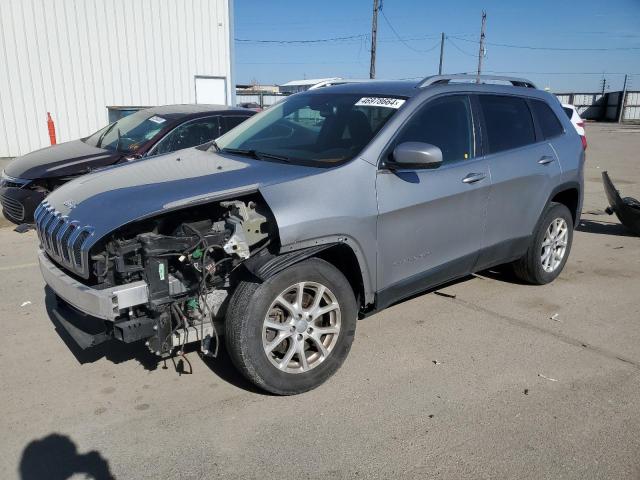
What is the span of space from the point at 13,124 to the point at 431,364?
14395 mm

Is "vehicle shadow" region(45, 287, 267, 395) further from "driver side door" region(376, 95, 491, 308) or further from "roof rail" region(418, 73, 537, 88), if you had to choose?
"roof rail" region(418, 73, 537, 88)

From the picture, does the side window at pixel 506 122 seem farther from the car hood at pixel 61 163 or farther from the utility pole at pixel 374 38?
the utility pole at pixel 374 38

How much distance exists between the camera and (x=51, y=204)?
3613mm

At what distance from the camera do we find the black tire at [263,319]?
10.2 feet

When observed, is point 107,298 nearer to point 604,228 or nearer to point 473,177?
point 473,177

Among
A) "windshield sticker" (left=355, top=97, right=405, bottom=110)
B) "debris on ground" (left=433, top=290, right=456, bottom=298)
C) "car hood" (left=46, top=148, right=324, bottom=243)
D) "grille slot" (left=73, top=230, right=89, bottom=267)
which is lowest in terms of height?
"debris on ground" (left=433, top=290, right=456, bottom=298)

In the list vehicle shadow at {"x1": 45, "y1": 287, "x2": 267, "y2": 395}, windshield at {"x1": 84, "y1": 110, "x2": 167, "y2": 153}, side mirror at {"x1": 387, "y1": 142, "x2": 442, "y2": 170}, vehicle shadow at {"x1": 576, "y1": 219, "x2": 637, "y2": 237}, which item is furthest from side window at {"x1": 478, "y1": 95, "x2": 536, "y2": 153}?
windshield at {"x1": 84, "y1": 110, "x2": 167, "y2": 153}

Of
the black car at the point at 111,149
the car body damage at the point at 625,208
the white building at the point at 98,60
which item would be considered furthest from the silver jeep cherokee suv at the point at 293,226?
the white building at the point at 98,60

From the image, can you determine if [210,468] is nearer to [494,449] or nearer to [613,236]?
[494,449]

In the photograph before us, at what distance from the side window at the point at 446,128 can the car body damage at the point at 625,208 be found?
389 centimetres

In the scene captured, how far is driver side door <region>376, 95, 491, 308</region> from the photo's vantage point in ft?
12.0

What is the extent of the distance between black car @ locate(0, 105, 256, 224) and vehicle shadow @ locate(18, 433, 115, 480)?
14.5 feet

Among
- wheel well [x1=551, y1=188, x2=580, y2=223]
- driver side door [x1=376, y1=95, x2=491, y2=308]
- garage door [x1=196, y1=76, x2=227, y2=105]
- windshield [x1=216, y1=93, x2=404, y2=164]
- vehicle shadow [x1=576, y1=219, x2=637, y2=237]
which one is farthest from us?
garage door [x1=196, y1=76, x2=227, y2=105]

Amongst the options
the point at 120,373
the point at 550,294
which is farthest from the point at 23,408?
the point at 550,294
